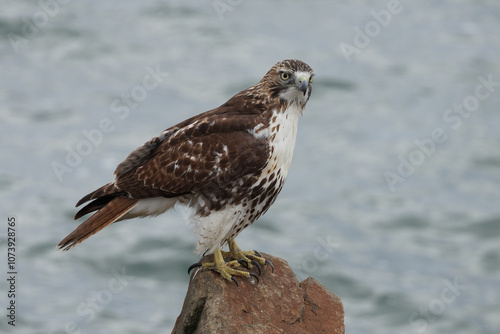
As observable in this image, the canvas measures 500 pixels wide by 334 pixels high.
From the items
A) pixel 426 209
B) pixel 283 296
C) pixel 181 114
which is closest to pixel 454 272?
pixel 426 209

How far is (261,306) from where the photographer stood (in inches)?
377

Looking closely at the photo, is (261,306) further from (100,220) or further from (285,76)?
(285,76)

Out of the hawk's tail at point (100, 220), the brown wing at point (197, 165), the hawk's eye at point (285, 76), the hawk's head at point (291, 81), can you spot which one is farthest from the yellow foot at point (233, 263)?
the hawk's eye at point (285, 76)

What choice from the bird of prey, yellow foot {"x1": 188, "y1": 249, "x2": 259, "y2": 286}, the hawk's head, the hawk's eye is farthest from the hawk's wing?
yellow foot {"x1": 188, "y1": 249, "x2": 259, "y2": 286}

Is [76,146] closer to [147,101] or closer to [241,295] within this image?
[147,101]

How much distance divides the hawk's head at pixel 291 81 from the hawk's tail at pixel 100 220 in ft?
5.96

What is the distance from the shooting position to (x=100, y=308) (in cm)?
2314

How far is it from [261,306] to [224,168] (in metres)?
1.39

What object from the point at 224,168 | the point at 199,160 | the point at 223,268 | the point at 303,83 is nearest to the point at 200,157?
the point at 199,160

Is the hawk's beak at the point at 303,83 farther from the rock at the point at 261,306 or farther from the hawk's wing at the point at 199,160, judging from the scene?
the rock at the point at 261,306

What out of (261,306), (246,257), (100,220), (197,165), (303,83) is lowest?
(261,306)

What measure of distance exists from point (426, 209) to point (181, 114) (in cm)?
710

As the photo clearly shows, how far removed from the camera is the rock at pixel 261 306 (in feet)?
30.4

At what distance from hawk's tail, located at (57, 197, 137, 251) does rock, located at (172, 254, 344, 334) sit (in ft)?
3.21
